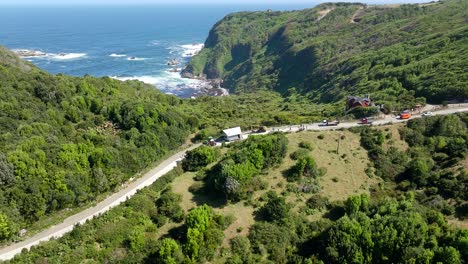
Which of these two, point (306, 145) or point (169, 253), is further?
point (306, 145)

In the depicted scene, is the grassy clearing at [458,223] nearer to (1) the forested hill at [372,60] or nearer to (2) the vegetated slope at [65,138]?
(2) the vegetated slope at [65,138]

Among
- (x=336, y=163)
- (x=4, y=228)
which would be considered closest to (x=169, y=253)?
(x=4, y=228)

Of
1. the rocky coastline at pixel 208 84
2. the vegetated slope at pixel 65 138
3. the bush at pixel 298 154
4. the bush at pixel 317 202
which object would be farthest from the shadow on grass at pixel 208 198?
the rocky coastline at pixel 208 84

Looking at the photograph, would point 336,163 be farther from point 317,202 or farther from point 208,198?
point 208,198

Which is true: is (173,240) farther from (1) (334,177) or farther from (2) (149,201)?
(1) (334,177)

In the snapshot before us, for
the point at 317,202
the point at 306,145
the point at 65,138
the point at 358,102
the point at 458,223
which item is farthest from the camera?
the point at 358,102

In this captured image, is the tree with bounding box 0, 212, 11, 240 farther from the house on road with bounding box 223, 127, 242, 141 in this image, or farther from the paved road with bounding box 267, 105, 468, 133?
the paved road with bounding box 267, 105, 468, 133

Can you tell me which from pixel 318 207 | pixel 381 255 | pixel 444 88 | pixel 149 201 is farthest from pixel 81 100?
pixel 444 88
